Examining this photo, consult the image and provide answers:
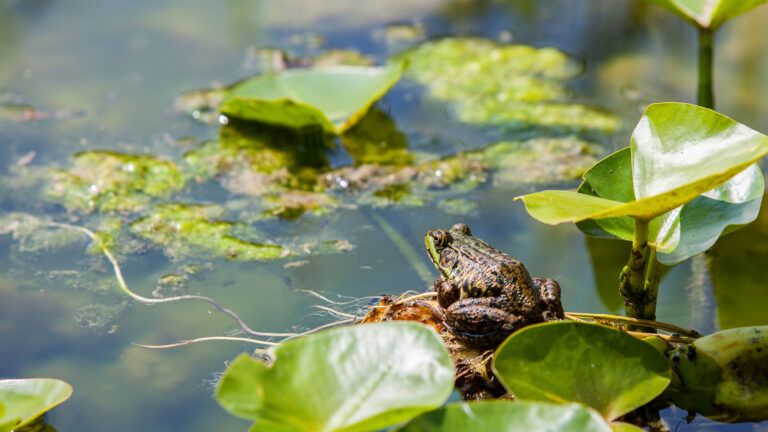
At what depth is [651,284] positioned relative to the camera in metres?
2.30

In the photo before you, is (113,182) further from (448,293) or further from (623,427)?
(623,427)

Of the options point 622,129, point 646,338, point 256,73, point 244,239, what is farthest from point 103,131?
point 646,338

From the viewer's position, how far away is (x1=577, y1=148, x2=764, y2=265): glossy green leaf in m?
2.15

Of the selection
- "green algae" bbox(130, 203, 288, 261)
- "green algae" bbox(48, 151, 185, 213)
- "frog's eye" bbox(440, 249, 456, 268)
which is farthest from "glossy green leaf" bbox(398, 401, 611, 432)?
"green algae" bbox(48, 151, 185, 213)

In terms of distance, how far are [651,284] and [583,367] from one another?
44cm

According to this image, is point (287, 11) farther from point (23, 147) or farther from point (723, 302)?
point (723, 302)

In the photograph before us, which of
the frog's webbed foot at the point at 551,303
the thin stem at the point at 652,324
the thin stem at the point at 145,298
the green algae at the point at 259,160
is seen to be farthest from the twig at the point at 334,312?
the green algae at the point at 259,160

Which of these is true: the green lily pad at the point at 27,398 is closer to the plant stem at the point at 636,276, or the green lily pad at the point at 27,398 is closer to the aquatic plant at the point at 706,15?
the plant stem at the point at 636,276

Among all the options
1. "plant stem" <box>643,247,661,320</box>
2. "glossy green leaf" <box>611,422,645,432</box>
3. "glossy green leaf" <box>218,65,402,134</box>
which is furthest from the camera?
"glossy green leaf" <box>218,65,402,134</box>

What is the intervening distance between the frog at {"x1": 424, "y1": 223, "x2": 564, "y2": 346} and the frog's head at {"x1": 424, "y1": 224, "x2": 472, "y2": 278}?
2cm

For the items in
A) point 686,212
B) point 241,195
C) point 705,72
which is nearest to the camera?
point 686,212

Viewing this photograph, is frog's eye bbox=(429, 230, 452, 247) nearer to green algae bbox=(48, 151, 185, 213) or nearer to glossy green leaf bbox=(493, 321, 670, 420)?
glossy green leaf bbox=(493, 321, 670, 420)

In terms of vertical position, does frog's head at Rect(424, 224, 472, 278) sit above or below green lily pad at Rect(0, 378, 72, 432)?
above

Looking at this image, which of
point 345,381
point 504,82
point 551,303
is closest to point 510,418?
point 345,381
